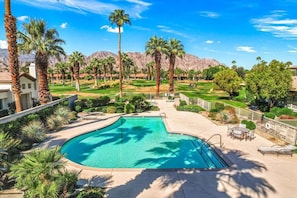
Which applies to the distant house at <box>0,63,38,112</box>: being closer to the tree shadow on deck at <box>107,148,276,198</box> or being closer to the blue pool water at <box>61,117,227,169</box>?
the blue pool water at <box>61,117,227,169</box>

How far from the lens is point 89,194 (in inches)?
248

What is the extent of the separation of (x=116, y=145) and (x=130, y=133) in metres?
3.10

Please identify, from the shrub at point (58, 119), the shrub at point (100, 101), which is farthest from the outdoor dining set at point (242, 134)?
the shrub at point (100, 101)

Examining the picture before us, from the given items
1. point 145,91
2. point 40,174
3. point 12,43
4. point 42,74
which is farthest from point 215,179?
point 145,91

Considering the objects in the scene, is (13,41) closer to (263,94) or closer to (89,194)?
(89,194)

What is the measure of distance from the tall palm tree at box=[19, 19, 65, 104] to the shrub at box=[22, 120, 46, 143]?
239 inches

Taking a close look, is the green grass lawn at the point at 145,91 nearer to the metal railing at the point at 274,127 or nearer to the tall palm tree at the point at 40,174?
the metal railing at the point at 274,127

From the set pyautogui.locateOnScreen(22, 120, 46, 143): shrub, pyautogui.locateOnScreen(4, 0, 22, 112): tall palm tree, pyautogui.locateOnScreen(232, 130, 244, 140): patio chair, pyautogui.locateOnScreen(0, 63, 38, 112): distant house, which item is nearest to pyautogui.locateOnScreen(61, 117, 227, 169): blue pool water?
pyautogui.locateOnScreen(22, 120, 46, 143): shrub

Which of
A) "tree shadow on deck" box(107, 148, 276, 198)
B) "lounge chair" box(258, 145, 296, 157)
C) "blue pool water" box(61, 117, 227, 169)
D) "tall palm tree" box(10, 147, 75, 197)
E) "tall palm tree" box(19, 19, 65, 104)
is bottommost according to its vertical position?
"blue pool water" box(61, 117, 227, 169)

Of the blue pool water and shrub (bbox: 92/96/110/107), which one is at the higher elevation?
shrub (bbox: 92/96/110/107)

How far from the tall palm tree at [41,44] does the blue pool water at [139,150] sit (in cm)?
728

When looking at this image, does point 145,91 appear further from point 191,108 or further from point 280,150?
point 280,150

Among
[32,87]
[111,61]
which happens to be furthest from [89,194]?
[111,61]

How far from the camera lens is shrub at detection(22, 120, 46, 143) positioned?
40.6ft
